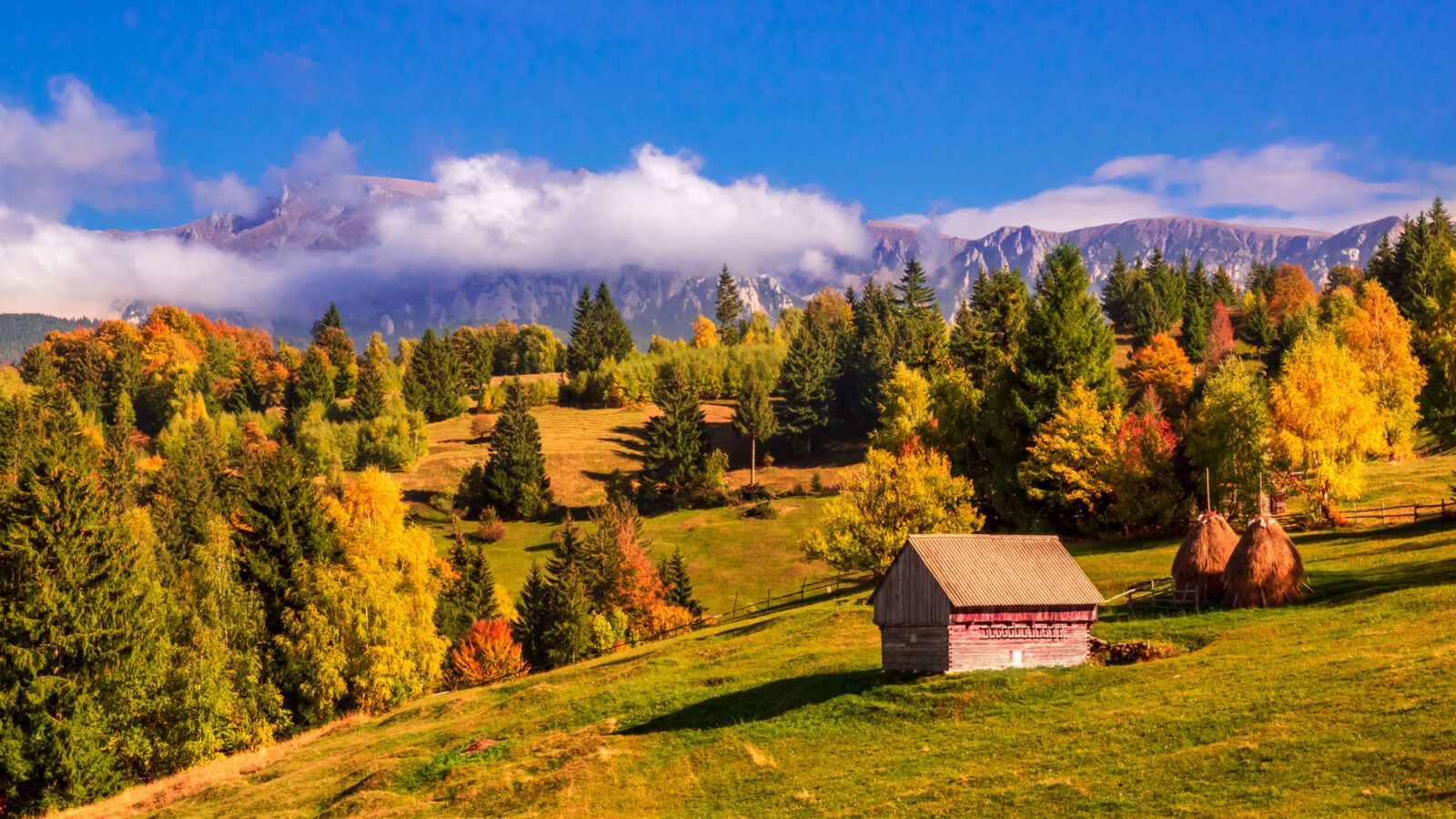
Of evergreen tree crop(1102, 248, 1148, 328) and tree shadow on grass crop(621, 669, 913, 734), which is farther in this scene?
evergreen tree crop(1102, 248, 1148, 328)

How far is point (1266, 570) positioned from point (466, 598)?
54.1m

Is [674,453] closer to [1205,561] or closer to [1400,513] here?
[1400,513]

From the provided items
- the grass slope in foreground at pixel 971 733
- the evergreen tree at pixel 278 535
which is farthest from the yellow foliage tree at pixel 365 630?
the grass slope in foreground at pixel 971 733

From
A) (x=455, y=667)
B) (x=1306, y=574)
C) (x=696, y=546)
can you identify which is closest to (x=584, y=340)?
(x=696, y=546)

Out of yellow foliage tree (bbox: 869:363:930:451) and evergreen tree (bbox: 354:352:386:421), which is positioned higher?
evergreen tree (bbox: 354:352:386:421)

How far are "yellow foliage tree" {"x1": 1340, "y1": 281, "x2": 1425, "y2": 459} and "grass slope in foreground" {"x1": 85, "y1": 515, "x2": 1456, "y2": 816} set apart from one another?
23140 mm

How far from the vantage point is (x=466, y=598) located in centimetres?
7925

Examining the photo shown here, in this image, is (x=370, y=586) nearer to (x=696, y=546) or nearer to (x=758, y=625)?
(x=758, y=625)

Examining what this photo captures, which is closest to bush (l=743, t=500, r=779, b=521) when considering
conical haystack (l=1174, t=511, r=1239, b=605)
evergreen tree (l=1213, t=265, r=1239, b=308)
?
conical haystack (l=1174, t=511, r=1239, b=605)

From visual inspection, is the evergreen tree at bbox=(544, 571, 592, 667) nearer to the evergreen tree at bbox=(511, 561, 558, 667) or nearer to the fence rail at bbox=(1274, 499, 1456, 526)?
the evergreen tree at bbox=(511, 561, 558, 667)

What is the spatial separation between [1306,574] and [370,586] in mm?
45443

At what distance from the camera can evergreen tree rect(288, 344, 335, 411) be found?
17075 cm

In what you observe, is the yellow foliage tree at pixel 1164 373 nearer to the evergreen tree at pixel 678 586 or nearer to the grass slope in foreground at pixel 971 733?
the evergreen tree at pixel 678 586

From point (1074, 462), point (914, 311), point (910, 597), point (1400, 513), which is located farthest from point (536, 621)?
point (914, 311)
